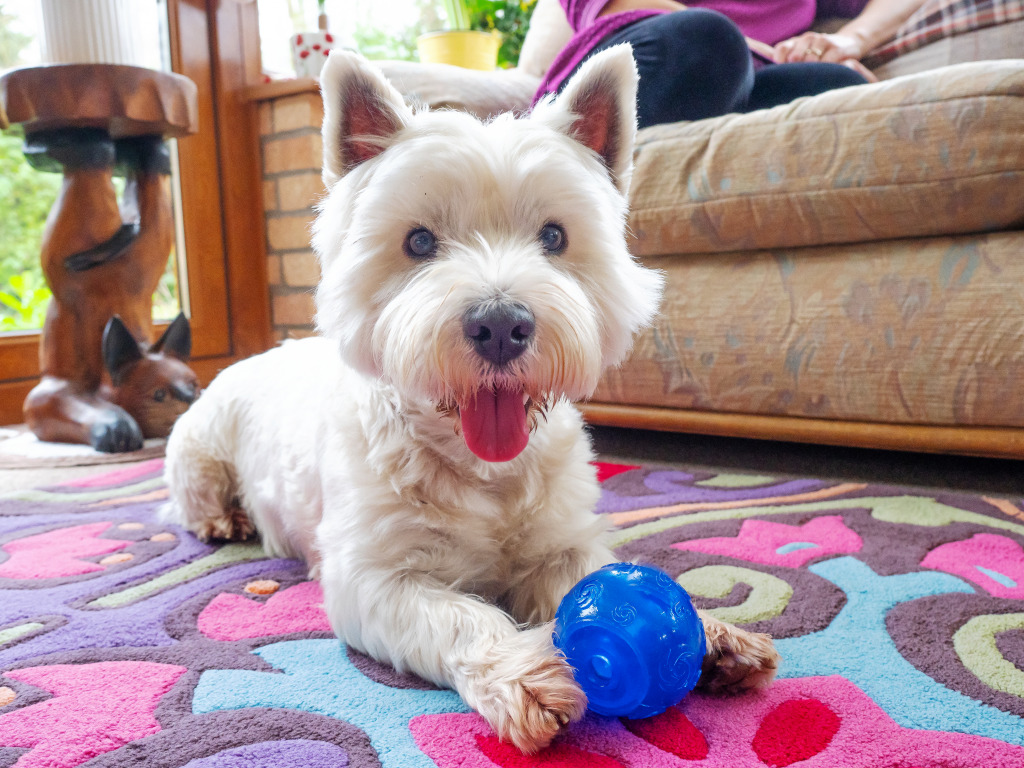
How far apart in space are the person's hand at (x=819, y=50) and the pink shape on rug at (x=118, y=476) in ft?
9.27

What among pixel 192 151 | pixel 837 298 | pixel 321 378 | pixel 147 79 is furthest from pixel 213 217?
pixel 837 298

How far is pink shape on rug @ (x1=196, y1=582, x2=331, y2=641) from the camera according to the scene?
1298 mm

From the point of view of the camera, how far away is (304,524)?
1539 mm

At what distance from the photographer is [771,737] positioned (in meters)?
0.95

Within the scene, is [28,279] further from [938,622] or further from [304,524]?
[938,622]

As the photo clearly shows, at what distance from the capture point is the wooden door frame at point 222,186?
12.7 feet

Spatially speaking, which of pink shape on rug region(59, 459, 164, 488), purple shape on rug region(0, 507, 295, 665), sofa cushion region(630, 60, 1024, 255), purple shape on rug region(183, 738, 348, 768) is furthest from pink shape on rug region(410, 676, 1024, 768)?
→ pink shape on rug region(59, 459, 164, 488)

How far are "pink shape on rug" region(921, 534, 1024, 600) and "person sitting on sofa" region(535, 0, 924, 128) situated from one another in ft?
5.24

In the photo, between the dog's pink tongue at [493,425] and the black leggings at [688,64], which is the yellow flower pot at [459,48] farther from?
the dog's pink tongue at [493,425]

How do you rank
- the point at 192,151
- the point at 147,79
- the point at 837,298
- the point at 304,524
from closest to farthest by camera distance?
1. the point at 304,524
2. the point at 837,298
3. the point at 147,79
4. the point at 192,151

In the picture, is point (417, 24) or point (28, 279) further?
point (417, 24)

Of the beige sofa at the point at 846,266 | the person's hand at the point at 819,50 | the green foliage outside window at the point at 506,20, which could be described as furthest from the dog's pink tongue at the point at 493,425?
the green foliage outside window at the point at 506,20

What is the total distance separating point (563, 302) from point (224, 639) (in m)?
0.78

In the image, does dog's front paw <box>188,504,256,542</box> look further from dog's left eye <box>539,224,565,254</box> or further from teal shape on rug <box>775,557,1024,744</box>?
teal shape on rug <box>775,557,1024,744</box>
